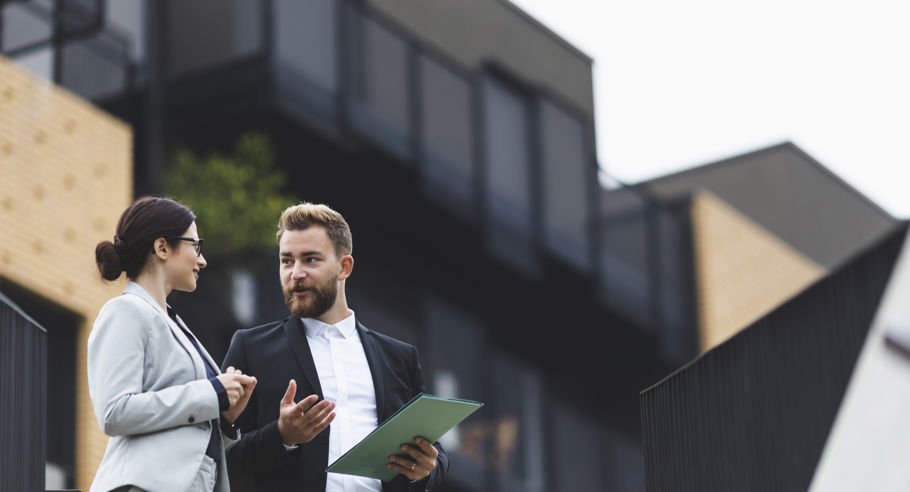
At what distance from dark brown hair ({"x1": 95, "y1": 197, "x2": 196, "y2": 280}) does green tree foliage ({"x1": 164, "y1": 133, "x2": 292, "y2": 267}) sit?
32.7 ft

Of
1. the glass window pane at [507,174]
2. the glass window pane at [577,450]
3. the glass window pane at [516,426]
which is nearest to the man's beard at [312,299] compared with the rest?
the glass window pane at [516,426]

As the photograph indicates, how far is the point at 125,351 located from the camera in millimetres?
4715

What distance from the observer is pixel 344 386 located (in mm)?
5438

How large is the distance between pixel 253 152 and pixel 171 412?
35.5ft

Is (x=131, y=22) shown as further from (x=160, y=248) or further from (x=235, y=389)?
(x=235, y=389)

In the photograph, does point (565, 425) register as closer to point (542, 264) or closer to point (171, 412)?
point (542, 264)

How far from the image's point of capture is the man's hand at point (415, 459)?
5.24m

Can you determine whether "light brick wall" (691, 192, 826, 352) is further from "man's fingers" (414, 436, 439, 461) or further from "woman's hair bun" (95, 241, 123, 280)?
"woman's hair bun" (95, 241, 123, 280)

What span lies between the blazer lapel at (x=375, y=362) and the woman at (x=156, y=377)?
583 millimetres

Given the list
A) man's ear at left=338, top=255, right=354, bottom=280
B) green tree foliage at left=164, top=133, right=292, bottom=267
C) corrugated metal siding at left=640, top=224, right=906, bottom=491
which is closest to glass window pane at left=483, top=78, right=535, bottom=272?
green tree foliage at left=164, top=133, right=292, bottom=267

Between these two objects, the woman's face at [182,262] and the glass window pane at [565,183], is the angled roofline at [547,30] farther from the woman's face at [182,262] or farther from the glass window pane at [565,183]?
the woman's face at [182,262]

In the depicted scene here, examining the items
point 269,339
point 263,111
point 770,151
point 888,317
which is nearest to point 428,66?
point 263,111

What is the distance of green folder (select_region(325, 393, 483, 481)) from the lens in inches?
195

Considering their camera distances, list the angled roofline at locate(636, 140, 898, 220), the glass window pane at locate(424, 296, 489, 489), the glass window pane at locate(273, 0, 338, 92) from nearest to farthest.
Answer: the glass window pane at locate(273, 0, 338, 92), the glass window pane at locate(424, 296, 489, 489), the angled roofline at locate(636, 140, 898, 220)
